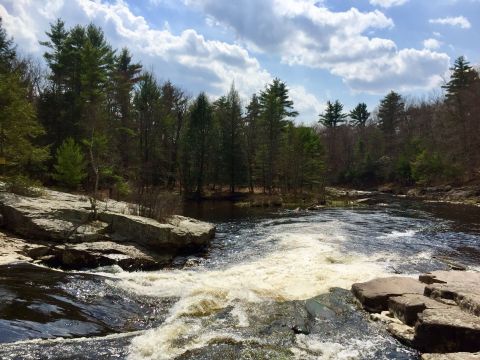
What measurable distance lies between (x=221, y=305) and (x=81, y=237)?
20.3 ft

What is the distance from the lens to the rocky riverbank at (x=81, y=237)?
11.7 meters

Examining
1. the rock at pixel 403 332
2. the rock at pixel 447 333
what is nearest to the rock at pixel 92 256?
the rock at pixel 403 332

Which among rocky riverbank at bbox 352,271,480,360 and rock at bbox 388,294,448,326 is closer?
rocky riverbank at bbox 352,271,480,360

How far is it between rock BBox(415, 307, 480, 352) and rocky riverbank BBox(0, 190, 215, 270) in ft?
26.8

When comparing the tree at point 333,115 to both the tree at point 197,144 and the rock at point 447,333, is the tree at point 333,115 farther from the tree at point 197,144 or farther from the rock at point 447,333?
the rock at point 447,333

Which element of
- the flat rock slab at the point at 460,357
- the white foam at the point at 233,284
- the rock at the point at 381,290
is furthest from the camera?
the rock at the point at 381,290

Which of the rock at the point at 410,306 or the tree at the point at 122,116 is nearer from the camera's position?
the rock at the point at 410,306

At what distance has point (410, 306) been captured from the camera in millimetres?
7750

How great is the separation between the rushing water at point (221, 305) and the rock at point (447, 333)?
381 millimetres

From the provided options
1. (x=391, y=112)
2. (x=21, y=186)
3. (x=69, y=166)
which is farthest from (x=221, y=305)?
(x=391, y=112)

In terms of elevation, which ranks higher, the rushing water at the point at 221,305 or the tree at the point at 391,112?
the tree at the point at 391,112

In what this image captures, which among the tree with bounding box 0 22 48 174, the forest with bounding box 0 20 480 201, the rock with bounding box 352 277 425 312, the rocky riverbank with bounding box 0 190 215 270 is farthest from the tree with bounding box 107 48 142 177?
the rock with bounding box 352 277 425 312

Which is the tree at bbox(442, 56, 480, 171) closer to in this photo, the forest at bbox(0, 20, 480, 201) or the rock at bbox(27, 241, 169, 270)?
the forest at bbox(0, 20, 480, 201)

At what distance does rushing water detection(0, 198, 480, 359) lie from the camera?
6547 mm
